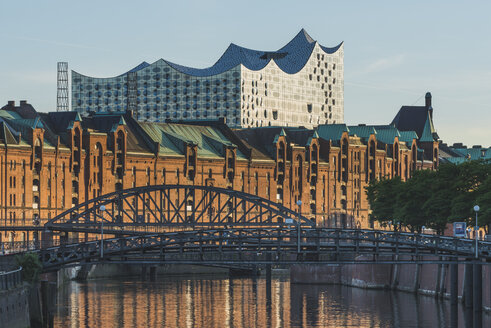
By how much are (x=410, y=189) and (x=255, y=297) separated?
28.6 metres

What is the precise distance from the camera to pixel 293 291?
164125 mm

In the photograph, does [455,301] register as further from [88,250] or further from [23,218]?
[23,218]

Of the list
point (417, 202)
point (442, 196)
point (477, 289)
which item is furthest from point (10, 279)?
point (417, 202)

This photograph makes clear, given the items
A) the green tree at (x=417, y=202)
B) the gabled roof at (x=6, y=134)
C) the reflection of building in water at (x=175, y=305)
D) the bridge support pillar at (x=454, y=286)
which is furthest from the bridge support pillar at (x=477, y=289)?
the gabled roof at (x=6, y=134)

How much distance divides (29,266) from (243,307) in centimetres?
3806

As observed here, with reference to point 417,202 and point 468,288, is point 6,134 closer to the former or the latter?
point 417,202

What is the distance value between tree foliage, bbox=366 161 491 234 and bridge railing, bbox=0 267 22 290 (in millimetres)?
57070

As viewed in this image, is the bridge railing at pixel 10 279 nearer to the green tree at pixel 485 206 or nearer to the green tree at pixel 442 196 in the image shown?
the green tree at pixel 485 206

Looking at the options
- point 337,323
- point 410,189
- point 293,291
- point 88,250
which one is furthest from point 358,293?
point 88,250

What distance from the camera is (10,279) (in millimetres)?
96375

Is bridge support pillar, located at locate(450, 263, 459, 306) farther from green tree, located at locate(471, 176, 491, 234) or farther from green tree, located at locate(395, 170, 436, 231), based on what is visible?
green tree, located at locate(395, 170, 436, 231)

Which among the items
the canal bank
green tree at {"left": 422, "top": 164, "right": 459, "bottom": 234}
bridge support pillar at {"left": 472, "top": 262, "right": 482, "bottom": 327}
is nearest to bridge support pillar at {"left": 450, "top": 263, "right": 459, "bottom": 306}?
the canal bank

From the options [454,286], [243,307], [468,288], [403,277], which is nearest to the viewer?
[468,288]

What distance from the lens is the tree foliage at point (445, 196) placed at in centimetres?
15050
